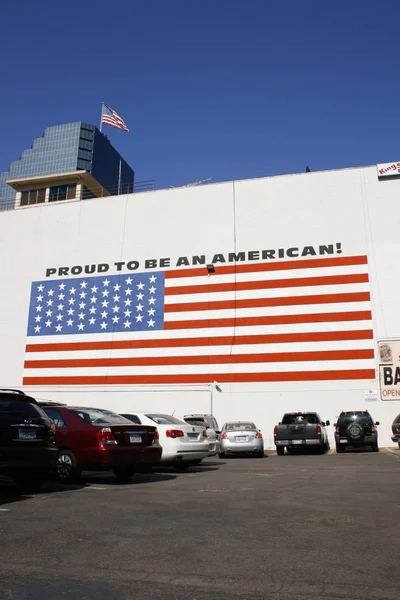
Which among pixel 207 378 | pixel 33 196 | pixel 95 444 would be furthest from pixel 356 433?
pixel 33 196

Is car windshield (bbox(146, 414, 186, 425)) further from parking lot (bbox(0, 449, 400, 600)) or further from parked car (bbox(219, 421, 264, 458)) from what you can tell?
parked car (bbox(219, 421, 264, 458))

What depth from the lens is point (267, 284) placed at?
89.7 feet

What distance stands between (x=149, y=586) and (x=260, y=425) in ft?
75.2

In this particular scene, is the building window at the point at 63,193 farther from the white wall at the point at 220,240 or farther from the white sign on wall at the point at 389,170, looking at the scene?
the white sign on wall at the point at 389,170

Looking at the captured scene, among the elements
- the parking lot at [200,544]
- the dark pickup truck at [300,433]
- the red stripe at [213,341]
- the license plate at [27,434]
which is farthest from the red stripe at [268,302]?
the license plate at [27,434]

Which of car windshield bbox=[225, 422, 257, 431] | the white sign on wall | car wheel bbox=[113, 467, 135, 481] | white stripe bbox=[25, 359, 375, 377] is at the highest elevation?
the white sign on wall

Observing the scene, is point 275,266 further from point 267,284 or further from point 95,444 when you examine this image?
point 95,444

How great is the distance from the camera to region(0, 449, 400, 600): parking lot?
3625 millimetres

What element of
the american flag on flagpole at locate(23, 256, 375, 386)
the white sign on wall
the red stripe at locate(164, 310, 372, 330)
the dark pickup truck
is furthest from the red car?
the white sign on wall

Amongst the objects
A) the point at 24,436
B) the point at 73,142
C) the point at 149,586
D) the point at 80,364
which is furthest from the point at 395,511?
the point at 73,142

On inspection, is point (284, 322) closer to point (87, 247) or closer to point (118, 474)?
point (87, 247)

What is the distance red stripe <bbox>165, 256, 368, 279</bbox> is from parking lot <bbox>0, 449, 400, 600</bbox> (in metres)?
19.1

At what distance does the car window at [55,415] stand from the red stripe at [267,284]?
18062 millimetres

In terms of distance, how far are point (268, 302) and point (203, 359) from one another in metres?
4.46
